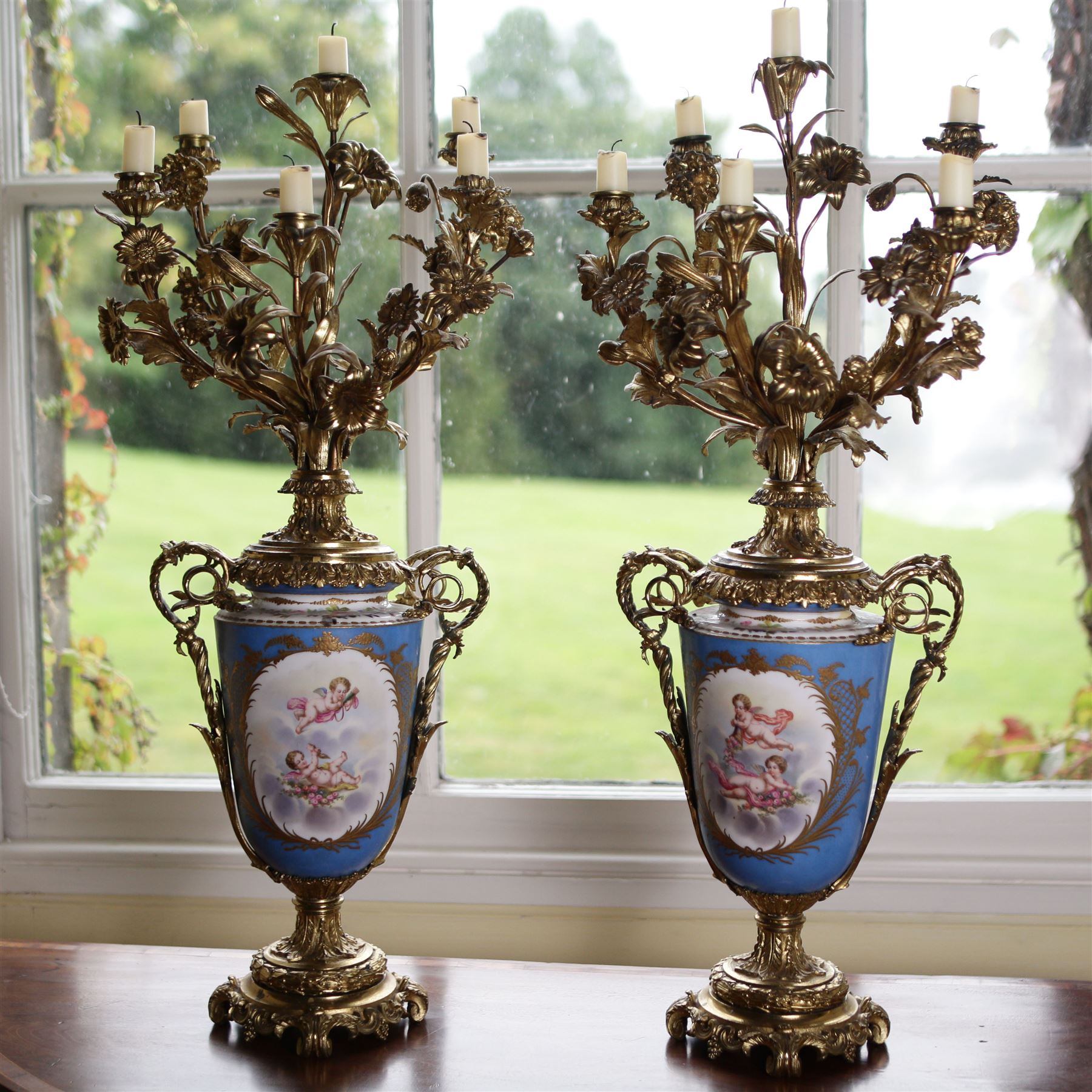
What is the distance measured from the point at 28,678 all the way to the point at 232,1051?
2.39 feet

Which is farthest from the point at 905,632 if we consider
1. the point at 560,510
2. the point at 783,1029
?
the point at 560,510

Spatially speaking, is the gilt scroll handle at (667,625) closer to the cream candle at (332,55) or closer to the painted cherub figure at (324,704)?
the painted cherub figure at (324,704)

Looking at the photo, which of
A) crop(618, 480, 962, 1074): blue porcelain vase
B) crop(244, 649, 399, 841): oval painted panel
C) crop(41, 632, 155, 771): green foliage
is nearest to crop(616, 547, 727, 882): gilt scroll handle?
crop(618, 480, 962, 1074): blue porcelain vase

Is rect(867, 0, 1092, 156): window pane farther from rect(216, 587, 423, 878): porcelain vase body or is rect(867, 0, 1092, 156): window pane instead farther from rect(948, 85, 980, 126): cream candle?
rect(216, 587, 423, 878): porcelain vase body

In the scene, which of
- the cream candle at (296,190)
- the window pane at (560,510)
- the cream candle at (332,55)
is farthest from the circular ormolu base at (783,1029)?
the cream candle at (332,55)

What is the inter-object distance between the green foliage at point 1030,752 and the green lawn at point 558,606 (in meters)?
0.02

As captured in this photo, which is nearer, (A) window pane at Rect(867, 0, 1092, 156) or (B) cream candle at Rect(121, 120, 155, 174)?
(B) cream candle at Rect(121, 120, 155, 174)

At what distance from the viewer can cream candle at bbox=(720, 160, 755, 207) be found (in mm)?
1114

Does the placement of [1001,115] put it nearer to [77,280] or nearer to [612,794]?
[612,794]

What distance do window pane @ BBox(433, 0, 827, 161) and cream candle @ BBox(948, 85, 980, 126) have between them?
0.54m

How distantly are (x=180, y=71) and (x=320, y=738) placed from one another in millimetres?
1037

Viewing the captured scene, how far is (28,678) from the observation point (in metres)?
1.76

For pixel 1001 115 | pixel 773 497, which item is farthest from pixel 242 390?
pixel 1001 115

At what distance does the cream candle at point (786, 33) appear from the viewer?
1154 millimetres
